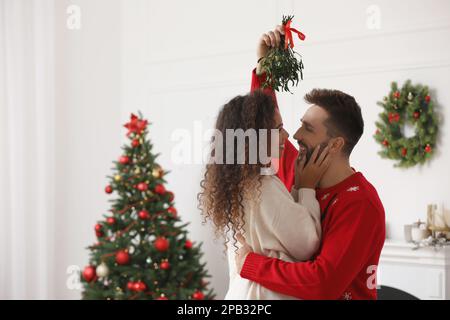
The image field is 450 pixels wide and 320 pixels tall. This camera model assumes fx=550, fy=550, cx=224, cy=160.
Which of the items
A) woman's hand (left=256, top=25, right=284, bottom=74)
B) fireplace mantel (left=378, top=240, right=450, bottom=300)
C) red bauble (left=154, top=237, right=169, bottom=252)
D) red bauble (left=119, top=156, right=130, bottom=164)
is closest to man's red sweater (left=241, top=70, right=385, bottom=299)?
woman's hand (left=256, top=25, right=284, bottom=74)

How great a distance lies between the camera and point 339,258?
142cm

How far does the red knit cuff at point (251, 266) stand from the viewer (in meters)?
1.45

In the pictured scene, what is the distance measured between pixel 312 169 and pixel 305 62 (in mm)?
2826

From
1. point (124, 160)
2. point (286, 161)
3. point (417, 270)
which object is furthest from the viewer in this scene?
point (417, 270)

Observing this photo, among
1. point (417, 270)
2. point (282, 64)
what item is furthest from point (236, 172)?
point (417, 270)

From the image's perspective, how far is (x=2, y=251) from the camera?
408cm

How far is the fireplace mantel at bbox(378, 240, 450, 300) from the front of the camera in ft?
12.2

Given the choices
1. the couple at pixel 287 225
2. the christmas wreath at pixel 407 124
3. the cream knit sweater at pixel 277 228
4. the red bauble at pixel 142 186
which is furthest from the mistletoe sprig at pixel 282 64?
the christmas wreath at pixel 407 124

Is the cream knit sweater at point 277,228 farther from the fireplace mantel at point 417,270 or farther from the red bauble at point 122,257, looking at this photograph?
the fireplace mantel at point 417,270

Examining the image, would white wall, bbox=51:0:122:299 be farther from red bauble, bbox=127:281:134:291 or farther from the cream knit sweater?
the cream knit sweater

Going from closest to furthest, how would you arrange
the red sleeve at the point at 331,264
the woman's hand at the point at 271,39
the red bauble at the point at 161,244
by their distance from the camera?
1. the red sleeve at the point at 331,264
2. the woman's hand at the point at 271,39
3. the red bauble at the point at 161,244

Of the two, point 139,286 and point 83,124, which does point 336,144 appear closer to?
point 139,286

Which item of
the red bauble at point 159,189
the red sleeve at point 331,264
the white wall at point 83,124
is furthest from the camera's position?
the white wall at point 83,124

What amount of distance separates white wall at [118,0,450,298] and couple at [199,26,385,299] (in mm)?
2627
